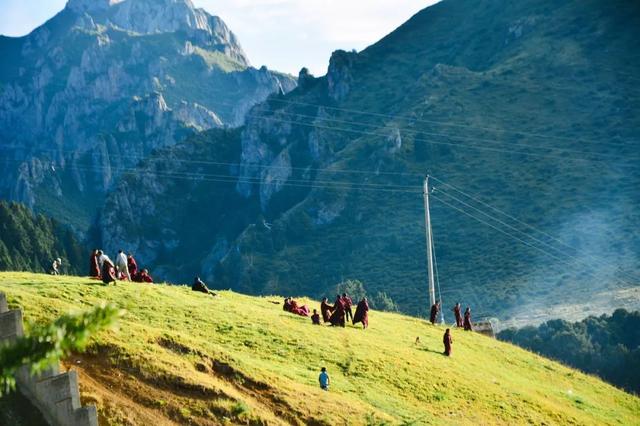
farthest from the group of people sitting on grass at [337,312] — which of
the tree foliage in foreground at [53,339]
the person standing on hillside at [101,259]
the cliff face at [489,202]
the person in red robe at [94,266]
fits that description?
the cliff face at [489,202]

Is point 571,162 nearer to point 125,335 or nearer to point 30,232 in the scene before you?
point 30,232

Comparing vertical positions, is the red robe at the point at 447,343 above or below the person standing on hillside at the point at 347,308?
below

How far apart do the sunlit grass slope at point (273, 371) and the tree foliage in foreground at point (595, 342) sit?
39.3m

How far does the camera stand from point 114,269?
111 ft

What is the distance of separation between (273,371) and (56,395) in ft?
31.3

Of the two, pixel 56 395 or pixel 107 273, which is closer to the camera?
pixel 56 395

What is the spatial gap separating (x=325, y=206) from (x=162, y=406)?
164851mm

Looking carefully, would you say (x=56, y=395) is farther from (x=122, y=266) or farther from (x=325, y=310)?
(x=325, y=310)

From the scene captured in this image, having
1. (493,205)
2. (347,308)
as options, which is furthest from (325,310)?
(493,205)

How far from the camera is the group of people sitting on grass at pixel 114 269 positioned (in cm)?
3216

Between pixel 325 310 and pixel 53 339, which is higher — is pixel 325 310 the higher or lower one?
the lower one

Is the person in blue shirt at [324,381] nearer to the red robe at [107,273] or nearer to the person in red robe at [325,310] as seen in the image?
the red robe at [107,273]

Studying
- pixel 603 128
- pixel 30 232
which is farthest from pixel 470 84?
pixel 30 232

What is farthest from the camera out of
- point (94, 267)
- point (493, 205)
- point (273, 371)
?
point (493, 205)
